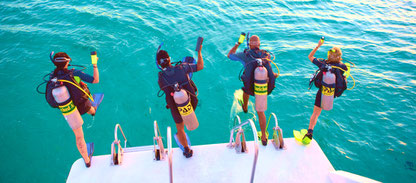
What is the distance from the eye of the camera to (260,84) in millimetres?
4668

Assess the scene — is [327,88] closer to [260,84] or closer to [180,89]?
[260,84]

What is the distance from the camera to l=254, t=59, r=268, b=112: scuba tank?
4.61 metres

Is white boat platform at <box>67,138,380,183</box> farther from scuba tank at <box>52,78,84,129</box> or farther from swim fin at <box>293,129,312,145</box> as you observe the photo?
scuba tank at <box>52,78,84,129</box>

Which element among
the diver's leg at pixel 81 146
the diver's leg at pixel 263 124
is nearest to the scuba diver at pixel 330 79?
the diver's leg at pixel 263 124

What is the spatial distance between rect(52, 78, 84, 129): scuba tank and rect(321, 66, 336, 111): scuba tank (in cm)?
497

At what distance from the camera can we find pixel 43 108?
23.5 ft

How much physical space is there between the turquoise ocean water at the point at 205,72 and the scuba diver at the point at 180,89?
2240 mm

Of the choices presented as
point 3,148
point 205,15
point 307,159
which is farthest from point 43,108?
point 205,15

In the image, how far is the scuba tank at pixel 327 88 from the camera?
4621mm

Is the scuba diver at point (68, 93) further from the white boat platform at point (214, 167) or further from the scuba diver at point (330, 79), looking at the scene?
the scuba diver at point (330, 79)

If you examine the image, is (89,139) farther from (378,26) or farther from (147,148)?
(378,26)

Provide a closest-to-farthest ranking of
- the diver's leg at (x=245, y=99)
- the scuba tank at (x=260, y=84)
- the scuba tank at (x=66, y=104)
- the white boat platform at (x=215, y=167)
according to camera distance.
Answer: the scuba tank at (x=66, y=104) < the white boat platform at (x=215, y=167) < the scuba tank at (x=260, y=84) < the diver's leg at (x=245, y=99)

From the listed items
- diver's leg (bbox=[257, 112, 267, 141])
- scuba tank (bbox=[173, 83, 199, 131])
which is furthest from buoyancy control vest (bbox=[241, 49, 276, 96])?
scuba tank (bbox=[173, 83, 199, 131])

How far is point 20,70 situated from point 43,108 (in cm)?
255
